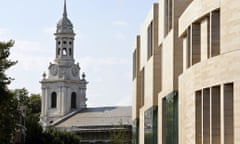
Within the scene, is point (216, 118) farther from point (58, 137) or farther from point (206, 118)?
point (58, 137)

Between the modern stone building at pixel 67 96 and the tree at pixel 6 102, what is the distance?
107984 mm

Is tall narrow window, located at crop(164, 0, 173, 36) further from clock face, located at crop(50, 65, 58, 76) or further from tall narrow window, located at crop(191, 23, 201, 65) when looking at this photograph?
clock face, located at crop(50, 65, 58, 76)

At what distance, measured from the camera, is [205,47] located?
4241 centimetres

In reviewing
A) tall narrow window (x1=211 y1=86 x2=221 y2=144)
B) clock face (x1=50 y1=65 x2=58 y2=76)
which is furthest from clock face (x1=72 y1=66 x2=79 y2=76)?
tall narrow window (x1=211 y1=86 x2=221 y2=144)

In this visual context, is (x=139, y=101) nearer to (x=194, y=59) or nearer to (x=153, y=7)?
(x=153, y=7)

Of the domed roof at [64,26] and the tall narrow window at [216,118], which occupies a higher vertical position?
the domed roof at [64,26]

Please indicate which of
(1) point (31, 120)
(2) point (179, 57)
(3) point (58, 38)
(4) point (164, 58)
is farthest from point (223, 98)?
(3) point (58, 38)

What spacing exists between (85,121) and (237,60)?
15980 cm

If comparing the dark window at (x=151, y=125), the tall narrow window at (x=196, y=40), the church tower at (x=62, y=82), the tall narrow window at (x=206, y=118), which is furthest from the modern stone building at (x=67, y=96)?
the tall narrow window at (x=206, y=118)

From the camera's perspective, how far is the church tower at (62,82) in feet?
618

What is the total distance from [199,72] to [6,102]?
32.3 metres

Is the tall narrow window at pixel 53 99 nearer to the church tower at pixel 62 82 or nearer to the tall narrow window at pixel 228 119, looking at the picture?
the church tower at pixel 62 82

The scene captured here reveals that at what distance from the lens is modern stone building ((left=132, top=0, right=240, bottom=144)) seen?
127 ft

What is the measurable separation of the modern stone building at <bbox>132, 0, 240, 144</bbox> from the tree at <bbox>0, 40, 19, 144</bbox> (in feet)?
44.5
